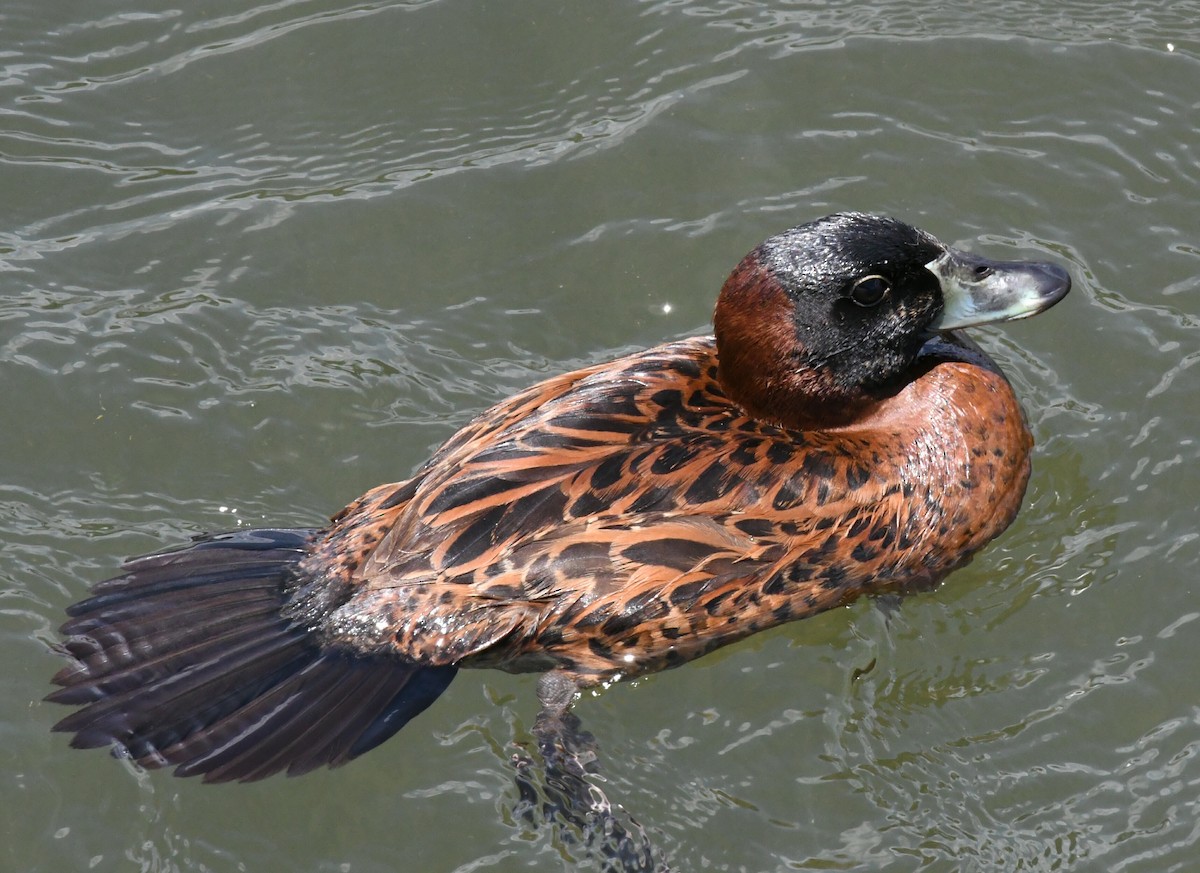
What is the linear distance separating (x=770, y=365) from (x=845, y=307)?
1.27 feet

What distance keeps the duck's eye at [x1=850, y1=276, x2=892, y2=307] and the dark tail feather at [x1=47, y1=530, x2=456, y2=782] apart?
2.24 m

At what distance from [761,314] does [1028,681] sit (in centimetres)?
189

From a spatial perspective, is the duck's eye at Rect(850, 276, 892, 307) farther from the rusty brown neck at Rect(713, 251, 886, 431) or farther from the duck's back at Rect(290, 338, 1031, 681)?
the duck's back at Rect(290, 338, 1031, 681)

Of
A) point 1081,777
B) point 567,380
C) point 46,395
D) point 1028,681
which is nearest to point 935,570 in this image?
point 1028,681

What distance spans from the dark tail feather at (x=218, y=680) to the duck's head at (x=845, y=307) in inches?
71.8

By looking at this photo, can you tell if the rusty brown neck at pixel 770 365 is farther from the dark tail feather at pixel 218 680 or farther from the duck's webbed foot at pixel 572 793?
the dark tail feather at pixel 218 680

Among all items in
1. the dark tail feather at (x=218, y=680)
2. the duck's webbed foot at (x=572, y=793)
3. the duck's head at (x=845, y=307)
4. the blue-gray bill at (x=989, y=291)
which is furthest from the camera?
the blue-gray bill at (x=989, y=291)

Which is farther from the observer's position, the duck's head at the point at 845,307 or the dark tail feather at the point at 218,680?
the duck's head at the point at 845,307

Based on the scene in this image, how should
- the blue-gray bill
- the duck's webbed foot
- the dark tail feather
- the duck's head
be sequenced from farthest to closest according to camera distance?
the blue-gray bill < the duck's head < the duck's webbed foot < the dark tail feather

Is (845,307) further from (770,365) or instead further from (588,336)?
(588,336)

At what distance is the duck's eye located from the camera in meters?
6.50

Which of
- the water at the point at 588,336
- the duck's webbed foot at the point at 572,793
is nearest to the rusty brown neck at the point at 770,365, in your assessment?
the water at the point at 588,336

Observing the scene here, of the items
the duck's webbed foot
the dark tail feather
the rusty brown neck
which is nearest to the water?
the duck's webbed foot

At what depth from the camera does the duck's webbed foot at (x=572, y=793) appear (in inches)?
242
